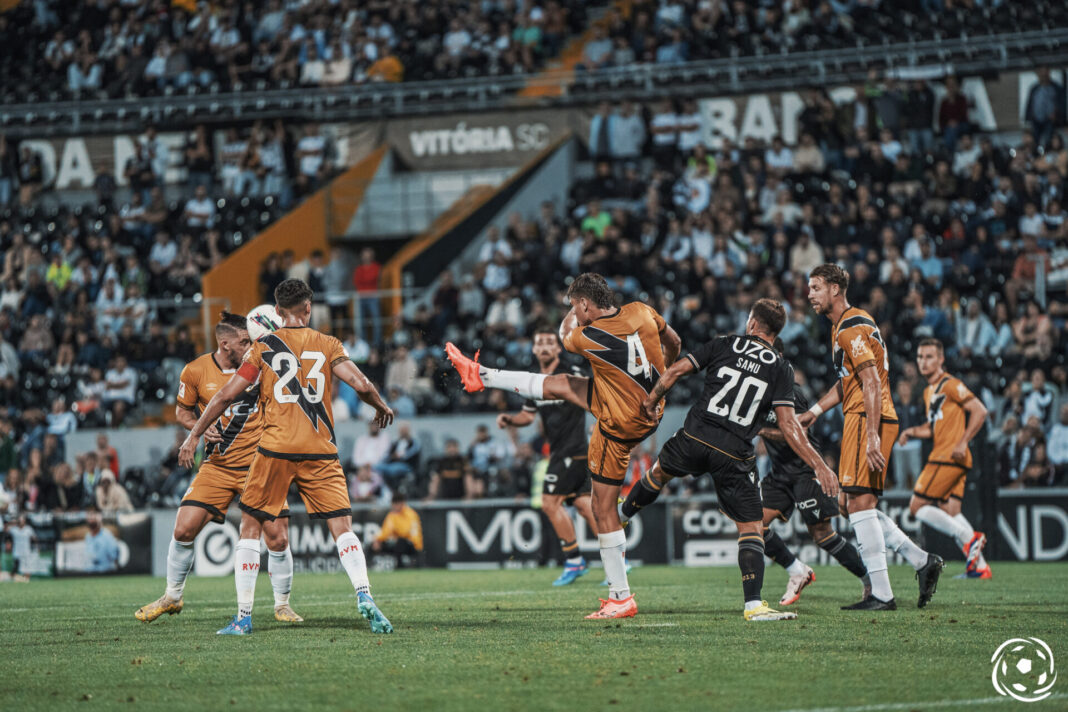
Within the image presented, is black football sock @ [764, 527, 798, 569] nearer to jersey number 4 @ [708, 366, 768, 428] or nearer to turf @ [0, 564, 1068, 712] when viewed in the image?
turf @ [0, 564, 1068, 712]

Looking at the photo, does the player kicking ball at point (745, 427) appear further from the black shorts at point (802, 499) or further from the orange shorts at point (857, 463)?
the black shorts at point (802, 499)

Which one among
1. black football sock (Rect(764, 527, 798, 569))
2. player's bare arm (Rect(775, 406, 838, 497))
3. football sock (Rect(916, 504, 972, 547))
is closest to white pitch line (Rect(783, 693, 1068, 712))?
player's bare arm (Rect(775, 406, 838, 497))

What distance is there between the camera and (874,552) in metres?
10.5

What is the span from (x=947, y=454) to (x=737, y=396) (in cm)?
555

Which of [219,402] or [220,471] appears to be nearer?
[219,402]

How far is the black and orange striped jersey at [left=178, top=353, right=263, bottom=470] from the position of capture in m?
10.6

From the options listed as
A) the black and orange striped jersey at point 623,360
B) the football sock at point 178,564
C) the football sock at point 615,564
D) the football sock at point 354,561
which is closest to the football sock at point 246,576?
the football sock at point 354,561

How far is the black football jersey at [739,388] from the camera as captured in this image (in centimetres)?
984

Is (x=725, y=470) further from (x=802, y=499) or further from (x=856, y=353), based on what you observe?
(x=802, y=499)

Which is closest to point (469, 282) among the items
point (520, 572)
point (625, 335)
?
point (520, 572)

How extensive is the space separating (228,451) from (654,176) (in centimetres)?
1580

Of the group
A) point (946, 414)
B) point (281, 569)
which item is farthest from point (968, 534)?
point (281, 569)

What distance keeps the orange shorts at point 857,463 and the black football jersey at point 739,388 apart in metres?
1.01

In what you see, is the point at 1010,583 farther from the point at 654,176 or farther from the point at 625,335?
the point at 654,176
